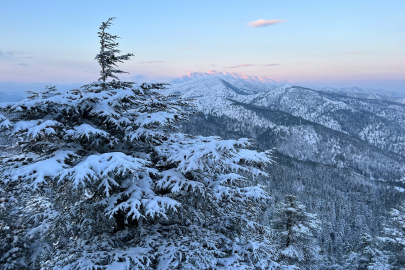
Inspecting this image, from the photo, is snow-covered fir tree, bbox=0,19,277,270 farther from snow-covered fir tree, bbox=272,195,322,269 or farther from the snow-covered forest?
snow-covered fir tree, bbox=272,195,322,269

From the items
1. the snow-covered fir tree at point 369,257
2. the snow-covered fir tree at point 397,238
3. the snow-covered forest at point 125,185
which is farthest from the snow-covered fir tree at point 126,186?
the snow-covered fir tree at point 369,257

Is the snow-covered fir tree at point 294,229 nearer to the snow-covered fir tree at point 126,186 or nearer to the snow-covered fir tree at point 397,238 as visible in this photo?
the snow-covered fir tree at point 397,238

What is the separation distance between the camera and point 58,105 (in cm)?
587

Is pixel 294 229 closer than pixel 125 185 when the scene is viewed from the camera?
No

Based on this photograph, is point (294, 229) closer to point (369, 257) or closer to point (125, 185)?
point (369, 257)

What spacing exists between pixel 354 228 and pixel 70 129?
12405cm

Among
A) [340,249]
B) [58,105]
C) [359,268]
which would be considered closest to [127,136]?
[58,105]

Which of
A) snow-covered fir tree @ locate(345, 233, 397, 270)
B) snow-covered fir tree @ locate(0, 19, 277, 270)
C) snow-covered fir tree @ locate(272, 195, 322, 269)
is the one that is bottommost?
snow-covered fir tree @ locate(345, 233, 397, 270)

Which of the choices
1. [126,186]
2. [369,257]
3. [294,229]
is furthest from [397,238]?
[126,186]

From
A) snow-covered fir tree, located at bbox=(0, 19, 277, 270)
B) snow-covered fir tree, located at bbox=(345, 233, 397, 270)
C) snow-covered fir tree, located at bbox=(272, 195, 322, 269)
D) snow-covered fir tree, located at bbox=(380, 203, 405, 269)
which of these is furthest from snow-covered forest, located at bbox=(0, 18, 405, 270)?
snow-covered fir tree, located at bbox=(345, 233, 397, 270)

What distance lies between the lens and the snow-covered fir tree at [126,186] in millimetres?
5012

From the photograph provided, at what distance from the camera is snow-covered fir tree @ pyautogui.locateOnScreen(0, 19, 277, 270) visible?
501cm

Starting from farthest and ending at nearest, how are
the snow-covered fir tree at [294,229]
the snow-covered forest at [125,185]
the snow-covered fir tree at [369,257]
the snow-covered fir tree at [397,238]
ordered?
the snow-covered fir tree at [369,257] < the snow-covered fir tree at [294,229] < the snow-covered fir tree at [397,238] < the snow-covered forest at [125,185]

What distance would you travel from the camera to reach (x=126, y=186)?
5762mm
